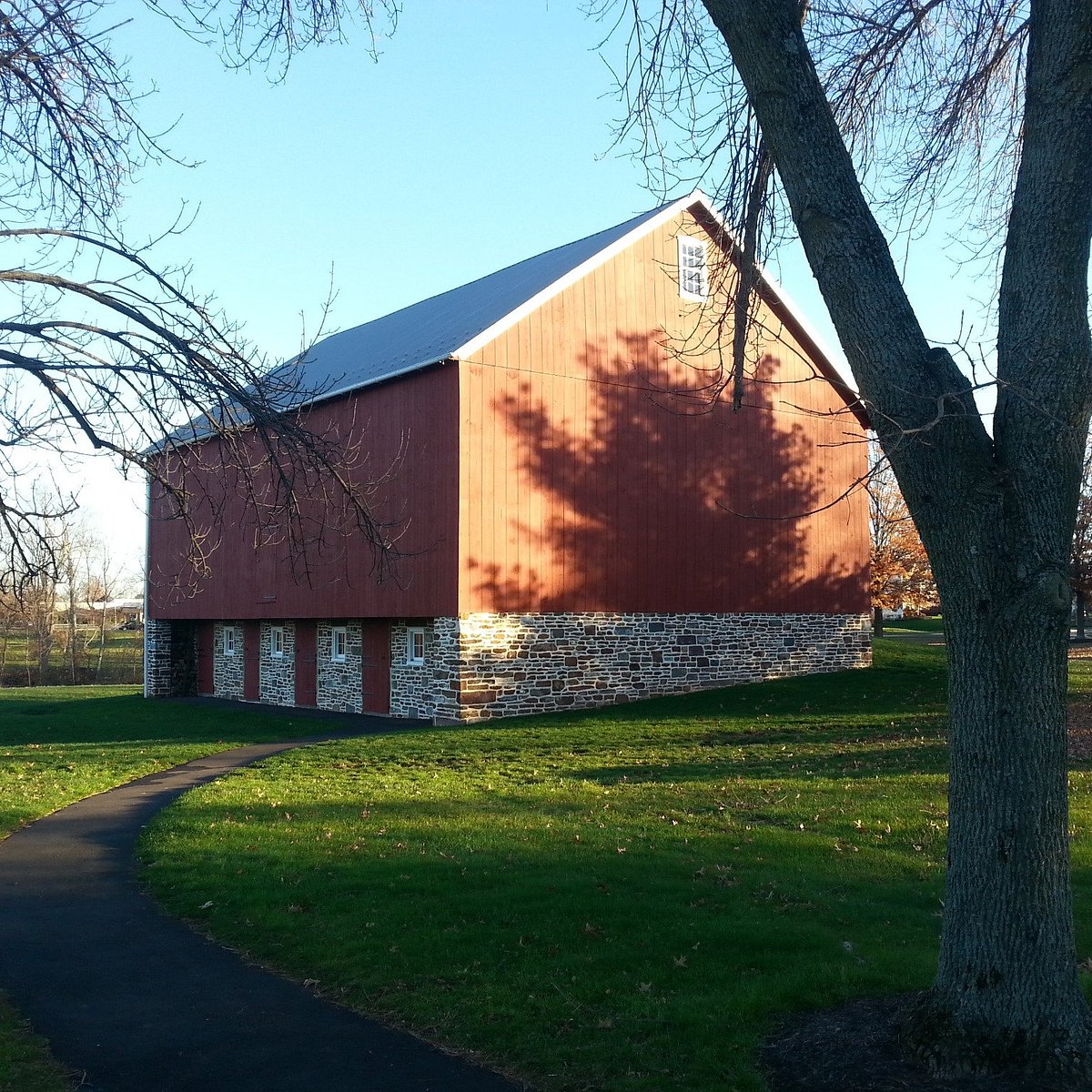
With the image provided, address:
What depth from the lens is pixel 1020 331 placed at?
5.28 meters

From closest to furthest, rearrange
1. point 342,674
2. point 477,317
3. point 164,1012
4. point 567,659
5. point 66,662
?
point 164,1012 < point 567,659 < point 477,317 < point 342,674 < point 66,662

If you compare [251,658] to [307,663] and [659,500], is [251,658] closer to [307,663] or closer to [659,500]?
[307,663]

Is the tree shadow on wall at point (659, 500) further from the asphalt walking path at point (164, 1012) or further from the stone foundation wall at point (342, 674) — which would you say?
the asphalt walking path at point (164, 1012)

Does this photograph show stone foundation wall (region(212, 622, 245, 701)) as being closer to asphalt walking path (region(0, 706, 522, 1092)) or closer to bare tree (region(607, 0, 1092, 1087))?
asphalt walking path (region(0, 706, 522, 1092))

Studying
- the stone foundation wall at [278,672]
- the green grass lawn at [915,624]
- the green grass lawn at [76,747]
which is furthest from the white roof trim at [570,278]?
Result: the green grass lawn at [915,624]

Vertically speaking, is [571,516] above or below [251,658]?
above

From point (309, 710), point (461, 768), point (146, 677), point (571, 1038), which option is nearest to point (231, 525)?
point (309, 710)

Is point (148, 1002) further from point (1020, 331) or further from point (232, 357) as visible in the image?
point (1020, 331)

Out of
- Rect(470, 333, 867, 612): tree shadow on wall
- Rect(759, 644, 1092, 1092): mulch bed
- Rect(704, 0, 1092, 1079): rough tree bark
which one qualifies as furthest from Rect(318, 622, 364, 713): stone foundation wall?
Rect(704, 0, 1092, 1079): rough tree bark

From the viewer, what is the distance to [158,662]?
33.4 metres

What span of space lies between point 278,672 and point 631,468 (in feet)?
34.7

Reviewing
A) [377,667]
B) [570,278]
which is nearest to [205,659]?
[377,667]

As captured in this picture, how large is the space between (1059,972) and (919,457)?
230cm

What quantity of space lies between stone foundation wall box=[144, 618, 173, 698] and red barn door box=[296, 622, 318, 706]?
24.7 ft
